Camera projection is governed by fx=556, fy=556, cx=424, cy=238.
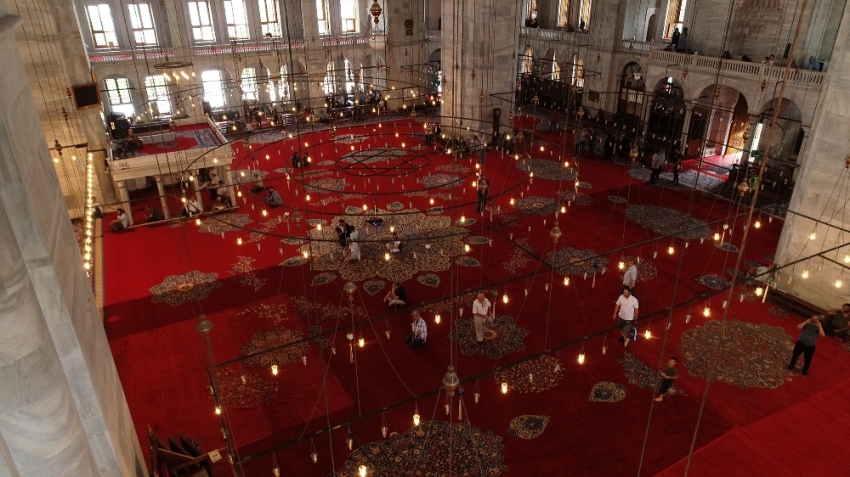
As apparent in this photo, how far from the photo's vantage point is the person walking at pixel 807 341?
26.2 feet

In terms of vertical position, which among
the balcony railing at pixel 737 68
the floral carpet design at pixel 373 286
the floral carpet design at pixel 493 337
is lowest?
the floral carpet design at pixel 493 337

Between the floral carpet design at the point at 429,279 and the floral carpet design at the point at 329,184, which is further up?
the floral carpet design at the point at 329,184

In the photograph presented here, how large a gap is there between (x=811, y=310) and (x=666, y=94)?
1036 centimetres

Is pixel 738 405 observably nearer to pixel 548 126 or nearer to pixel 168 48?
pixel 548 126

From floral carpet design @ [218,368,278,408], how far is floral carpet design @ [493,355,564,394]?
3374 mm

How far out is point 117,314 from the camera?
396 inches

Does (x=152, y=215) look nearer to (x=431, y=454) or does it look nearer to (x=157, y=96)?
(x=157, y=96)

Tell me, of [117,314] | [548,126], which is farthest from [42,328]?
[548,126]

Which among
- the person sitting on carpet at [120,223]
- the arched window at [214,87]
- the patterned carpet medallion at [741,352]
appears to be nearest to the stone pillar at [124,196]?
the person sitting on carpet at [120,223]

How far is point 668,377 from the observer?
24.6ft

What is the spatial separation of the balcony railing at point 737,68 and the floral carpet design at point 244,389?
40.6ft

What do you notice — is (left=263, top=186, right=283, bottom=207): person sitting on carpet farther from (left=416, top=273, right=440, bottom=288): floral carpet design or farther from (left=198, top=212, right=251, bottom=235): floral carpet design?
(left=416, top=273, right=440, bottom=288): floral carpet design

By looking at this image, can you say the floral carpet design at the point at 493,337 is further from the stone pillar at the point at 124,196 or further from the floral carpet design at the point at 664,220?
the stone pillar at the point at 124,196

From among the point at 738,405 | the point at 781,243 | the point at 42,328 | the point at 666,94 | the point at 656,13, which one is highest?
the point at 656,13
